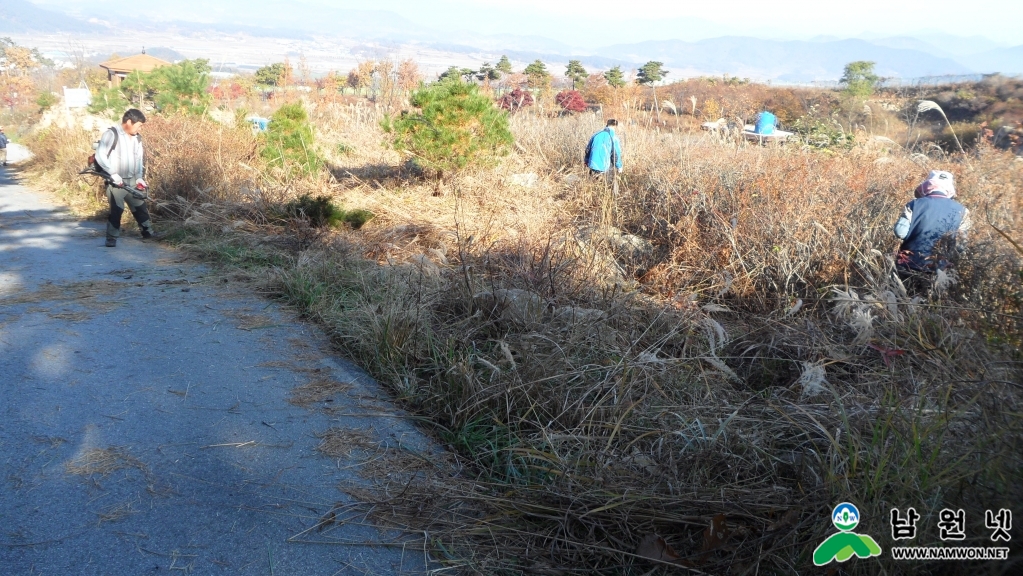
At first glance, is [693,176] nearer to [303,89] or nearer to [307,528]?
[307,528]

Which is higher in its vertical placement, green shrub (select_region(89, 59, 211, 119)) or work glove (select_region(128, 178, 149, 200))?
green shrub (select_region(89, 59, 211, 119))

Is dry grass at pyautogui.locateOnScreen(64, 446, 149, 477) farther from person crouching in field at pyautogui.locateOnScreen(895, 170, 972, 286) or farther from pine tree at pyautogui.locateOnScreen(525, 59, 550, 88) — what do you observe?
pine tree at pyautogui.locateOnScreen(525, 59, 550, 88)

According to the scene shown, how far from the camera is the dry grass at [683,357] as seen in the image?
263 centimetres

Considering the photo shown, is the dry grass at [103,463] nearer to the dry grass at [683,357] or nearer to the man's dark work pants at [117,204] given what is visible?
the dry grass at [683,357]

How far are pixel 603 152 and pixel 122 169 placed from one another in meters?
7.07

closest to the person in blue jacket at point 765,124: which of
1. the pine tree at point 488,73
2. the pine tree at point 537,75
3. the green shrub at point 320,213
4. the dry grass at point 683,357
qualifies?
the dry grass at point 683,357

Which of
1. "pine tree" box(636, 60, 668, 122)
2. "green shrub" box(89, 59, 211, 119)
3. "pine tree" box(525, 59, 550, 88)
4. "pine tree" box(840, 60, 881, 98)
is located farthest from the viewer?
"pine tree" box(840, 60, 881, 98)

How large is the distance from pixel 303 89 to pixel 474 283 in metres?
22.5

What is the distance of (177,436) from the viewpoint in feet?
12.6

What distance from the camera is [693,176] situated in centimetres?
937

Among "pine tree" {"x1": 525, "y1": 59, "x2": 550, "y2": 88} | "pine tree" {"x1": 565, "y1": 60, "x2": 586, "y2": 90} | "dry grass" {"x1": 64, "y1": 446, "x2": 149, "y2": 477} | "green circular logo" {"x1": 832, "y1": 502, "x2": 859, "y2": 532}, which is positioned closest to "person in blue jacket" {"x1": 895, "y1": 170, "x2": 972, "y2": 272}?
"green circular logo" {"x1": 832, "y1": 502, "x2": 859, "y2": 532}

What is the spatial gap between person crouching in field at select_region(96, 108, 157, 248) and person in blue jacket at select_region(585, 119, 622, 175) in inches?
261

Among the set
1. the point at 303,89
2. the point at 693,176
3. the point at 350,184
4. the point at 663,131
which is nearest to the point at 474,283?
the point at 693,176

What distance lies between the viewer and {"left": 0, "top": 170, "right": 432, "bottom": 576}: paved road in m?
2.90
